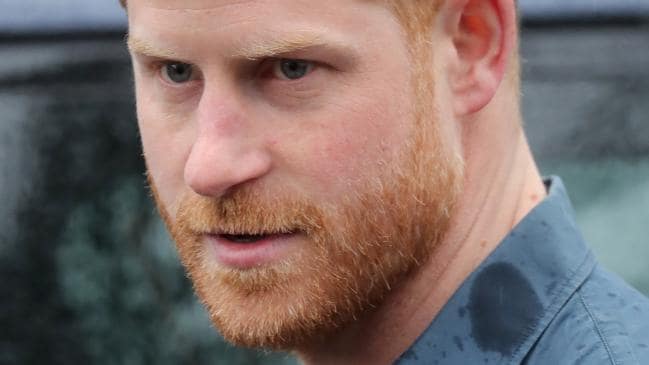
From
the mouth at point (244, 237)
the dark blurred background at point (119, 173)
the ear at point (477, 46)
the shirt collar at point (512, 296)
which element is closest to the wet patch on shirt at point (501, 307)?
the shirt collar at point (512, 296)

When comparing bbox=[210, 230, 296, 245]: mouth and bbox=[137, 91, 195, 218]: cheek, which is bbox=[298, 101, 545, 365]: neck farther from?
bbox=[137, 91, 195, 218]: cheek

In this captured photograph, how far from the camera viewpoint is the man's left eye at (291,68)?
8.13ft

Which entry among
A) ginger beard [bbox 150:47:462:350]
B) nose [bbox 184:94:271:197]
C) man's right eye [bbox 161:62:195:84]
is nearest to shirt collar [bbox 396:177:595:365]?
ginger beard [bbox 150:47:462:350]

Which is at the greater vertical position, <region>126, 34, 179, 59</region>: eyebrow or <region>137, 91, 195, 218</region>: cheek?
<region>126, 34, 179, 59</region>: eyebrow

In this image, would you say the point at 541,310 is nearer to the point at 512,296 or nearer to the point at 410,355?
the point at 512,296

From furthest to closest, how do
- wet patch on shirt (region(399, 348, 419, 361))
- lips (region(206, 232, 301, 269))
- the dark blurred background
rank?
the dark blurred background < wet patch on shirt (region(399, 348, 419, 361)) < lips (region(206, 232, 301, 269))

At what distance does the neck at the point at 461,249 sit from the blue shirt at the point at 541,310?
0.04 metres

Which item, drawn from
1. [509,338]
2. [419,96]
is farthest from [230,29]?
[509,338]

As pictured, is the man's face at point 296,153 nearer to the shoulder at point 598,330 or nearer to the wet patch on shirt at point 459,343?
the wet patch on shirt at point 459,343

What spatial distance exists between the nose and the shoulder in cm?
59

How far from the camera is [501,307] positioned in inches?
101

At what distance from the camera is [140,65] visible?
270cm

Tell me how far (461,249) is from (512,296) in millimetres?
153

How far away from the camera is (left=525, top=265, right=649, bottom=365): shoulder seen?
2416 millimetres
